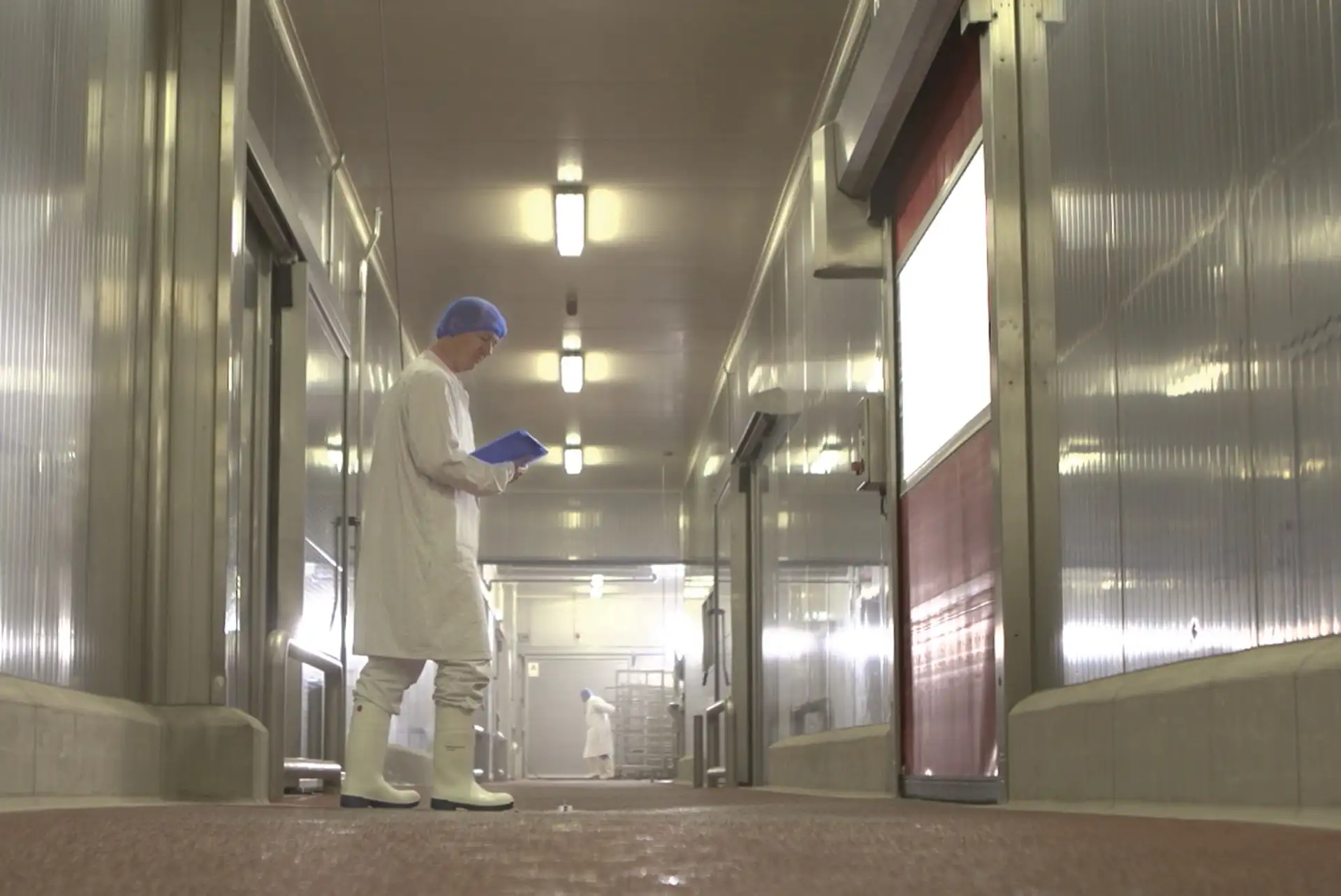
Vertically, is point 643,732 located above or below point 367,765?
below

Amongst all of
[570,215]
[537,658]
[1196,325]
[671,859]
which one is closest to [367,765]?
[1196,325]

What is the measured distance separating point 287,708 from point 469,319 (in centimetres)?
242

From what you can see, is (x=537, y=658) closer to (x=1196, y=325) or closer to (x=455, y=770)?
(x=455, y=770)

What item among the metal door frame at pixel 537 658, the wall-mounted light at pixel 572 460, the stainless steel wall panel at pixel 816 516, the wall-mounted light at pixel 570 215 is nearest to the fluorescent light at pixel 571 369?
the stainless steel wall panel at pixel 816 516

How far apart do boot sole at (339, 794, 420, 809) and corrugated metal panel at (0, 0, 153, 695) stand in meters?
0.71

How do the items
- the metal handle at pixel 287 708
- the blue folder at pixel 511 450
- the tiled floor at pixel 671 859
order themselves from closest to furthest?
the tiled floor at pixel 671 859 → the blue folder at pixel 511 450 → the metal handle at pixel 287 708

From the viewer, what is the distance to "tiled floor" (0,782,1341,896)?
4.74 ft

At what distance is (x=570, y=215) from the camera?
9148 millimetres

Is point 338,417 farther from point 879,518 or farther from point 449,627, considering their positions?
point 449,627

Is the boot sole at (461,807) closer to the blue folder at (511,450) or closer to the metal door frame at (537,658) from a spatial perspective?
the blue folder at (511,450)

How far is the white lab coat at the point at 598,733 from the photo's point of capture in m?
21.7

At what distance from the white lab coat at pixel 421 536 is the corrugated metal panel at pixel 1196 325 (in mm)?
1529

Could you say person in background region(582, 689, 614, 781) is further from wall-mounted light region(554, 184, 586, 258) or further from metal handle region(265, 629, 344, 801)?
metal handle region(265, 629, 344, 801)

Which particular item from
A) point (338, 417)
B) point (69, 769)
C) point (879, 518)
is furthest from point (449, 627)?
point (338, 417)
